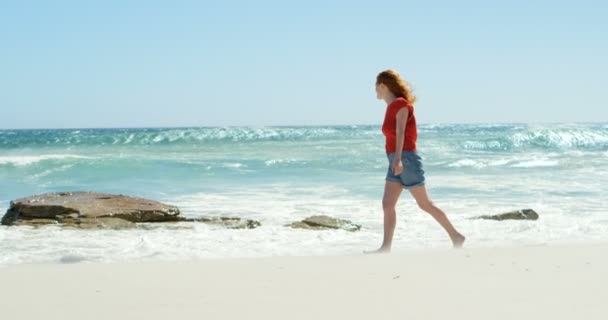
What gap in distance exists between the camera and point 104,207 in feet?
27.9

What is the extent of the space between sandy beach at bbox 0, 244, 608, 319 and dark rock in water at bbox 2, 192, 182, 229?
334cm

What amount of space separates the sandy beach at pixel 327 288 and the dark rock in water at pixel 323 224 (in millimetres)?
2883

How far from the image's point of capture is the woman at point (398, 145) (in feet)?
17.7

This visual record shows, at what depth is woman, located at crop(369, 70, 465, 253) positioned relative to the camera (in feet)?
17.7

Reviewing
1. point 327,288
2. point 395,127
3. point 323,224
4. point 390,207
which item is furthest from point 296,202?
point 327,288

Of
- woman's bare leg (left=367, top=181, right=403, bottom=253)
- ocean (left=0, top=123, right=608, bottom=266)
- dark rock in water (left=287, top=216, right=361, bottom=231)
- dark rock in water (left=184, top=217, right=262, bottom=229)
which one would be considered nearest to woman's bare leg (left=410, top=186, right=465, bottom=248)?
woman's bare leg (left=367, top=181, right=403, bottom=253)

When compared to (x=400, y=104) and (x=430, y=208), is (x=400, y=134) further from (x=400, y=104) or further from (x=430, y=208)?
(x=430, y=208)

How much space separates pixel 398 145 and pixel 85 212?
4.46 metres

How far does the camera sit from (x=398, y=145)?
5.39 metres

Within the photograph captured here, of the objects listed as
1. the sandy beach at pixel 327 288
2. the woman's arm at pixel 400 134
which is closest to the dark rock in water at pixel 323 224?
the woman's arm at pixel 400 134

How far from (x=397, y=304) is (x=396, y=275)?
2.44 feet

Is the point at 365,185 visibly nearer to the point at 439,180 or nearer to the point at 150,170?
the point at 439,180

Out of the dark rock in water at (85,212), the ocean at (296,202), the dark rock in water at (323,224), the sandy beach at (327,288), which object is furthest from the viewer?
the dark rock in water at (85,212)

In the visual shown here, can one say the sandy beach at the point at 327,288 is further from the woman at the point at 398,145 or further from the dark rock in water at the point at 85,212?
the dark rock in water at the point at 85,212
